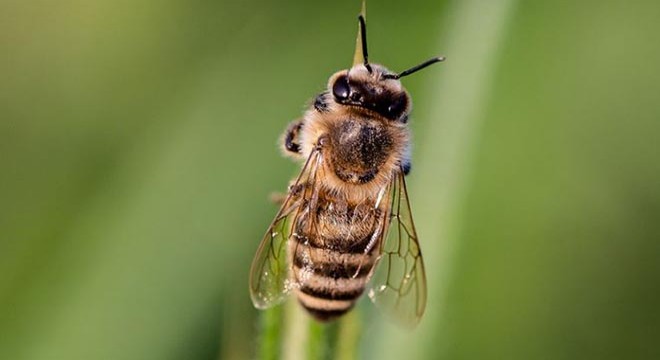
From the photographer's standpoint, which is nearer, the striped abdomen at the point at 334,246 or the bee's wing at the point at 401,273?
the striped abdomen at the point at 334,246

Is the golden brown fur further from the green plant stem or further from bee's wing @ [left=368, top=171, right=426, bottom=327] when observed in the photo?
the green plant stem

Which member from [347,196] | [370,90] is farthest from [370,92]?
[347,196]

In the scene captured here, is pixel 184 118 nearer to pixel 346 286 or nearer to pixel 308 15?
pixel 308 15

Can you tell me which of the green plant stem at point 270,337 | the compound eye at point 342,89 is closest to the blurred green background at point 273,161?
the compound eye at point 342,89

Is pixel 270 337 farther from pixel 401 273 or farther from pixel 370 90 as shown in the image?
pixel 370 90

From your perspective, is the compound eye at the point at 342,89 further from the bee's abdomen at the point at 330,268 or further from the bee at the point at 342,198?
the bee's abdomen at the point at 330,268

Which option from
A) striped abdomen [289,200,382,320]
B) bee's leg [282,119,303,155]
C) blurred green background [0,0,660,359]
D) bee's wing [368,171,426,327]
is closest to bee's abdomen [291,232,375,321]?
striped abdomen [289,200,382,320]
